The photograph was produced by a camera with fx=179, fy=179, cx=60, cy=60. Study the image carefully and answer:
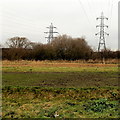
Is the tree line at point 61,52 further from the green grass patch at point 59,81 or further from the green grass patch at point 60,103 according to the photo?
the green grass patch at point 60,103

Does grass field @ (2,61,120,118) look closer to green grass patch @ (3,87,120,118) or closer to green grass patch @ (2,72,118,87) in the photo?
green grass patch @ (3,87,120,118)

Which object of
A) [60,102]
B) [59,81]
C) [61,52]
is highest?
[61,52]

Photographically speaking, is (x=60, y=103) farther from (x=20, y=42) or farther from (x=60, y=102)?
(x=20, y=42)

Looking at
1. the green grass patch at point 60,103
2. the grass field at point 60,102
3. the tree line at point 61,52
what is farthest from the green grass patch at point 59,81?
the tree line at point 61,52

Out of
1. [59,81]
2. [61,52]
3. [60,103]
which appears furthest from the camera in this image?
[61,52]

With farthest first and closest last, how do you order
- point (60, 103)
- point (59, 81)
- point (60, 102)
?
point (59, 81) < point (60, 102) < point (60, 103)

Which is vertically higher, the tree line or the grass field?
the tree line

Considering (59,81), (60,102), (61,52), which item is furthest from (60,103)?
(61,52)

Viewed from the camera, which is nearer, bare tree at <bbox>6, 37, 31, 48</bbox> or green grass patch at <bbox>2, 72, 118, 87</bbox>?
green grass patch at <bbox>2, 72, 118, 87</bbox>

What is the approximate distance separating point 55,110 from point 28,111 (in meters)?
1.00

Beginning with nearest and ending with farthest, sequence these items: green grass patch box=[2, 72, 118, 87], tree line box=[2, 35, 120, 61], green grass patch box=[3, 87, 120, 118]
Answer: green grass patch box=[3, 87, 120, 118] → green grass patch box=[2, 72, 118, 87] → tree line box=[2, 35, 120, 61]

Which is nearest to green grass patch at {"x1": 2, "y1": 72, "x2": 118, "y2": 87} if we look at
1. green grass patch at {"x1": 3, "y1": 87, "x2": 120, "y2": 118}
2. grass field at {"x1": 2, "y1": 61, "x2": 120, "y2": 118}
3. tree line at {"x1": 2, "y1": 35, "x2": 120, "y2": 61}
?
grass field at {"x1": 2, "y1": 61, "x2": 120, "y2": 118}

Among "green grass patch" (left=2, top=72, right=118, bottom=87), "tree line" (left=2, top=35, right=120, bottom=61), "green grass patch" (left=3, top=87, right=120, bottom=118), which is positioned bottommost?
"green grass patch" (left=3, top=87, right=120, bottom=118)

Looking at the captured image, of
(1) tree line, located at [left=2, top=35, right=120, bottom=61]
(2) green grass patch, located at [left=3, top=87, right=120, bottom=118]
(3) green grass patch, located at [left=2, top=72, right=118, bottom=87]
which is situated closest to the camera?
(2) green grass patch, located at [left=3, top=87, right=120, bottom=118]
